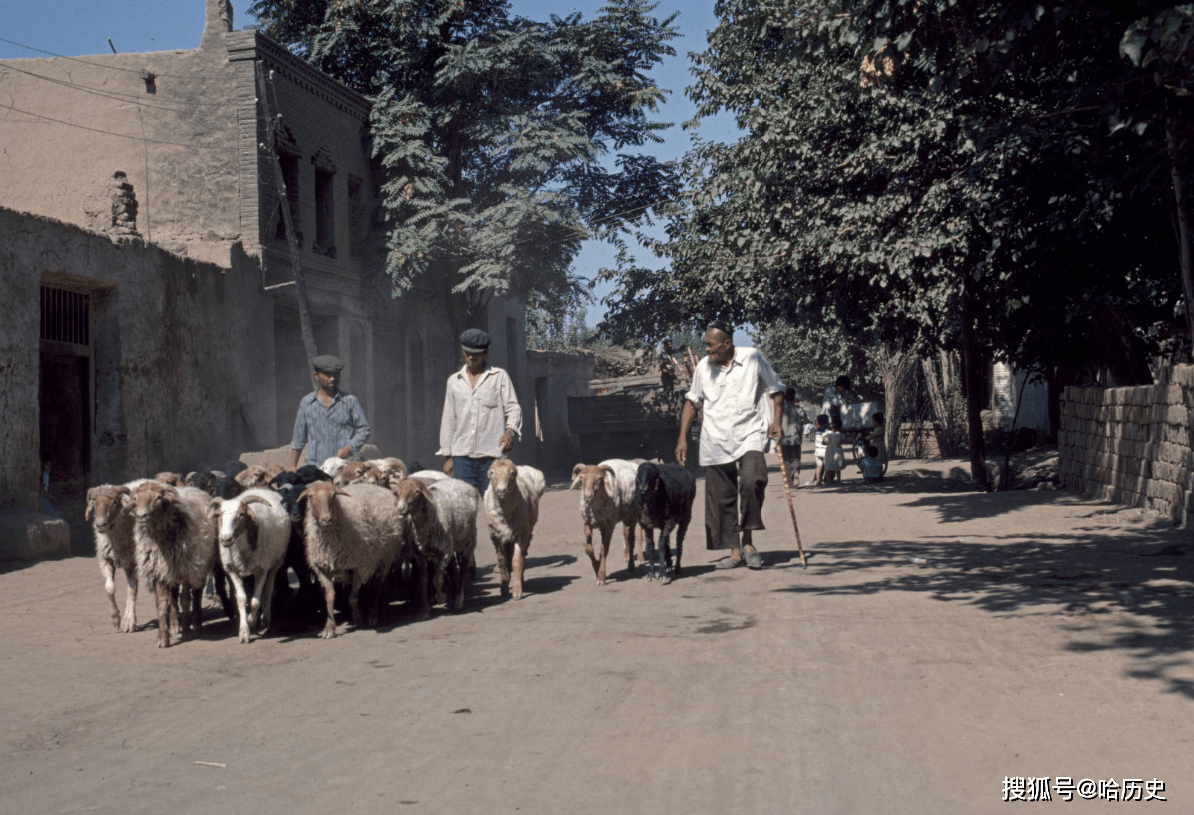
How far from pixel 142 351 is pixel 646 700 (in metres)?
11.9

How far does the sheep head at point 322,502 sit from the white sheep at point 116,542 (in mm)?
1199

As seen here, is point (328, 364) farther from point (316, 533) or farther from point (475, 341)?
point (316, 533)

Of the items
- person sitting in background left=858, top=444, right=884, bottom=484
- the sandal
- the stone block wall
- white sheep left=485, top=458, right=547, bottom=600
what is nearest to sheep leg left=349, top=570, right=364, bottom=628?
white sheep left=485, top=458, right=547, bottom=600

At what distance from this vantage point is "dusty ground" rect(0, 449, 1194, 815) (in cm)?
378

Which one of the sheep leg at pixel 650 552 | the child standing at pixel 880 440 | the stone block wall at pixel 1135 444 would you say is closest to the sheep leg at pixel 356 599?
the sheep leg at pixel 650 552

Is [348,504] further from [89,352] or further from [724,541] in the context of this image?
[89,352]

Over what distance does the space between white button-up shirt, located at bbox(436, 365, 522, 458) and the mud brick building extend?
19.0 feet

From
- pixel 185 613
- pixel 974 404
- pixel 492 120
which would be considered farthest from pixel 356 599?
pixel 492 120

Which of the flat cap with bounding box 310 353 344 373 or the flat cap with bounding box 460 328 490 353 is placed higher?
the flat cap with bounding box 460 328 490 353

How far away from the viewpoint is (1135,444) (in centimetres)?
1323

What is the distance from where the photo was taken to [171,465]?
51.2ft

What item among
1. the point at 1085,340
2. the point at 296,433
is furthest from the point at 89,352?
the point at 1085,340

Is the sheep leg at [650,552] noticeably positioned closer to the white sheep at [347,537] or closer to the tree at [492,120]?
the white sheep at [347,537]

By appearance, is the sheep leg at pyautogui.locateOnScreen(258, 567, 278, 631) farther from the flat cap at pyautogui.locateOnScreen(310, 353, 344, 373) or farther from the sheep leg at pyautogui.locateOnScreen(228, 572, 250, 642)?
the flat cap at pyautogui.locateOnScreen(310, 353, 344, 373)
